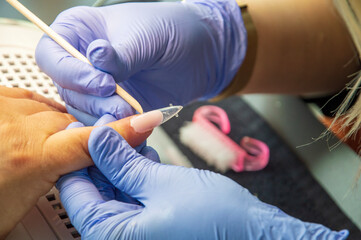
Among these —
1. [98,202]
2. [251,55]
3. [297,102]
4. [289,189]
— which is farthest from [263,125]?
[98,202]

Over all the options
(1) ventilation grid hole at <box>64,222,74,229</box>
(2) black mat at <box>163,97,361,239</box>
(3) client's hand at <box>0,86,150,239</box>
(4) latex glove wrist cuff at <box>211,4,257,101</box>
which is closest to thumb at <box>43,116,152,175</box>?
(3) client's hand at <box>0,86,150,239</box>

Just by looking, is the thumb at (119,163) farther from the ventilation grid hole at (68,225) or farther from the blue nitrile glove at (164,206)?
the ventilation grid hole at (68,225)

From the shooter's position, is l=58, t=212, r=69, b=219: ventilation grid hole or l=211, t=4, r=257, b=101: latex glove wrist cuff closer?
l=58, t=212, r=69, b=219: ventilation grid hole

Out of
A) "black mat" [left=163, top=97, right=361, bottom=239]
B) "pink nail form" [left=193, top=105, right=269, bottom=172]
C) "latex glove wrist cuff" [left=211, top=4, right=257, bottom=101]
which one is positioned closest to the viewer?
"latex glove wrist cuff" [left=211, top=4, right=257, bottom=101]

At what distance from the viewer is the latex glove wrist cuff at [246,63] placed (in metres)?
1.08

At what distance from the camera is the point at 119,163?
0.68 meters

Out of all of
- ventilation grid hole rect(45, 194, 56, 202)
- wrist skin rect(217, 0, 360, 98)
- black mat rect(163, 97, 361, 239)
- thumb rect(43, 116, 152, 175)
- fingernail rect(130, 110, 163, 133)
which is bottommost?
black mat rect(163, 97, 361, 239)

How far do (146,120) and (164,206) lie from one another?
191 mm

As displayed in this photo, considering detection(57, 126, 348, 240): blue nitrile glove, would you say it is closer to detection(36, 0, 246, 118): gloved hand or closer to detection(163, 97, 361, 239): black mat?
detection(36, 0, 246, 118): gloved hand

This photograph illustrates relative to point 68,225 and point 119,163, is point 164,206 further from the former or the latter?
point 68,225

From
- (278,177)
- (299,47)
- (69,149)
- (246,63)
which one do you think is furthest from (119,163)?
(278,177)

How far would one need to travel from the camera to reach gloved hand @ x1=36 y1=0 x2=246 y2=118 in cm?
77

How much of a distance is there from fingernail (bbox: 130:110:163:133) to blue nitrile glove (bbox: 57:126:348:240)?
5cm

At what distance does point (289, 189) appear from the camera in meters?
1.41
